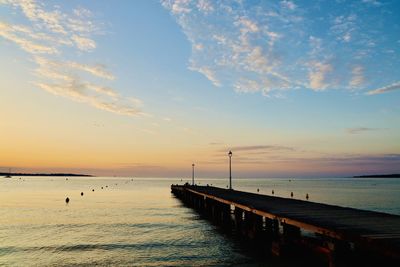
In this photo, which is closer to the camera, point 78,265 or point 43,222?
point 78,265

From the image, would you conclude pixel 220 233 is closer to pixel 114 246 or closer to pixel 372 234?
pixel 114 246

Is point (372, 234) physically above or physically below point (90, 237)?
above

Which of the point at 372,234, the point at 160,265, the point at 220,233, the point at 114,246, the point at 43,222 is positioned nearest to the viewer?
the point at 372,234

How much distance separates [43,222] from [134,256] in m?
16.4

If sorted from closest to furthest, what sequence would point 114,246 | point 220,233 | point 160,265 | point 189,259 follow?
point 160,265
point 189,259
point 114,246
point 220,233

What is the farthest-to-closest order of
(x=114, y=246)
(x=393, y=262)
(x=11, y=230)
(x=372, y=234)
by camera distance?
(x=11, y=230), (x=114, y=246), (x=393, y=262), (x=372, y=234)

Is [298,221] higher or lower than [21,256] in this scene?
higher

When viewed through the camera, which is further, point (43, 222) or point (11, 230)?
point (43, 222)

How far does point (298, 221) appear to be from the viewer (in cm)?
1320

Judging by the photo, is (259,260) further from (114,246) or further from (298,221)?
(114,246)

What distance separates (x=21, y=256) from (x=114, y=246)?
4.51 meters

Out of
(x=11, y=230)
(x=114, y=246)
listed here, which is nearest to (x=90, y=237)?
(x=114, y=246)

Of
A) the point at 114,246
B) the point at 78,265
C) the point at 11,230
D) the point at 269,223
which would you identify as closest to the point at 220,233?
the point at 269,223

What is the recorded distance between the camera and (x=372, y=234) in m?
9.99
